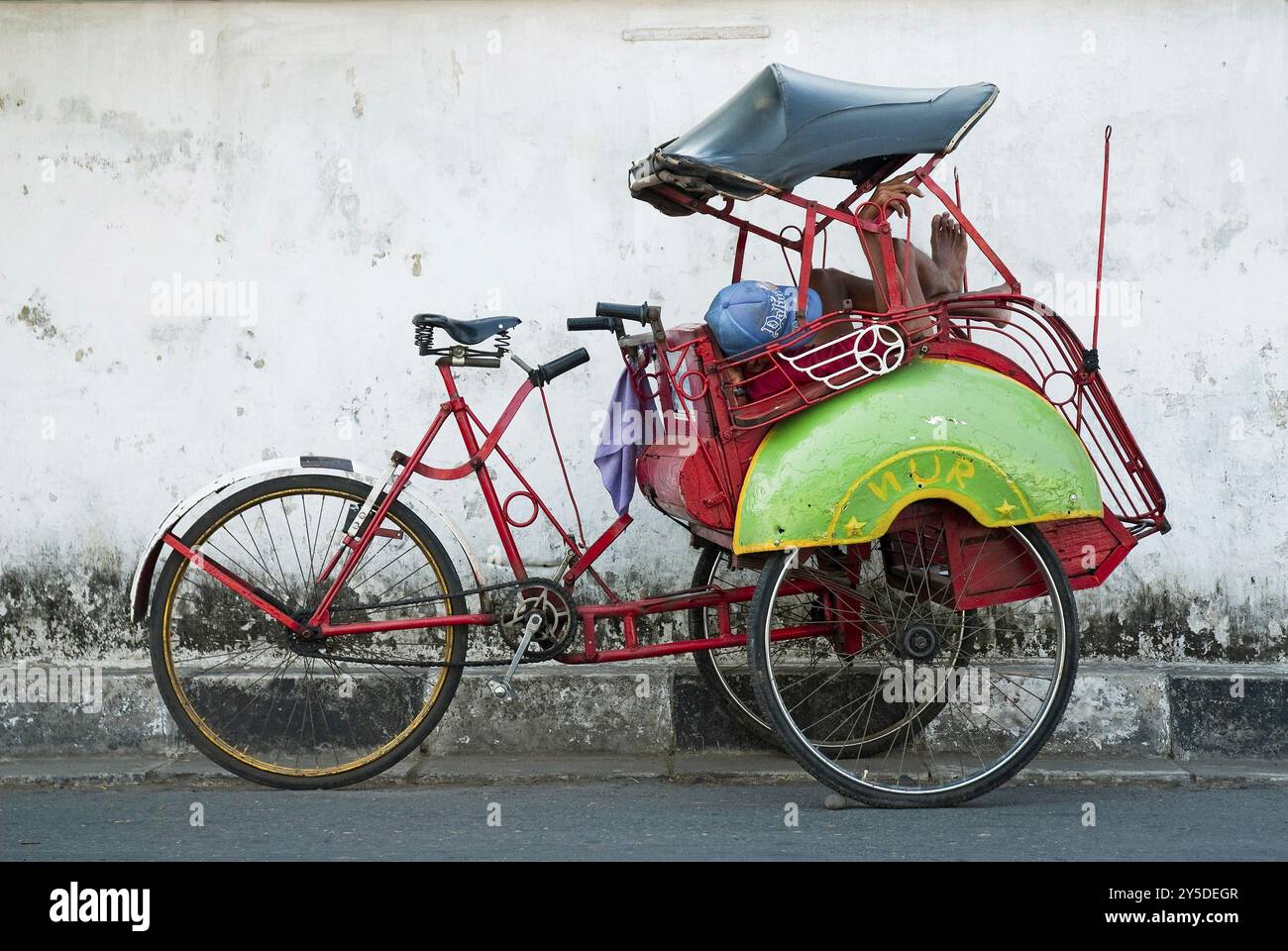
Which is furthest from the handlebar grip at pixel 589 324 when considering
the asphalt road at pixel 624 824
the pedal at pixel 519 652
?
the asphalt road at pixel 624 824

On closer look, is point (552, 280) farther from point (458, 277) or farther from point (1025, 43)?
point (1025, 43)

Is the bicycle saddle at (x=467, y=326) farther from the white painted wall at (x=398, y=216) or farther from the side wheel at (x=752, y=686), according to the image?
the side wheel at (x=752, y=686)

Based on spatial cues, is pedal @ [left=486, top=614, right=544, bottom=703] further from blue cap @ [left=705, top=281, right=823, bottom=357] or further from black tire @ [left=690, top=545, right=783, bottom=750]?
blue cap @ [left=705, top=281, right=823, bottom=357]

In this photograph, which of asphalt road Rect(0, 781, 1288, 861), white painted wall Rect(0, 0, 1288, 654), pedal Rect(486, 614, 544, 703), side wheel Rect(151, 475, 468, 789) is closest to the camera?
asphalt road Rect(0, 781, 1288, 861)

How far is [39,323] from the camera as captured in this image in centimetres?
591

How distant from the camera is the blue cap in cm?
454

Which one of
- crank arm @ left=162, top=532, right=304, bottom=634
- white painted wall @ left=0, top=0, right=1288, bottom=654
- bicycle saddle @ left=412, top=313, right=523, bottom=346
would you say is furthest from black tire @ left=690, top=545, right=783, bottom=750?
crank arm @ left=162, top=532, right=304, bottom=634

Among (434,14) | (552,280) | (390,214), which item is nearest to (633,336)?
(552,280)

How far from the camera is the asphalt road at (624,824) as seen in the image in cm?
414

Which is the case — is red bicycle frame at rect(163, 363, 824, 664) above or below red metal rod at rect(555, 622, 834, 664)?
above

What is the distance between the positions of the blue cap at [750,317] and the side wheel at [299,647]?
124 cm

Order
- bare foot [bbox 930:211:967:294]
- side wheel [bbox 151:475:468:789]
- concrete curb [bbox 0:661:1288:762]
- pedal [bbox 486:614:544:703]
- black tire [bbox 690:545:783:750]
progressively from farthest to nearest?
concrete curb [bbox 0:661:1288:762]
black tire [bbox 690:545:783:750]
bare foot [bbox 930:211:967:294]
side wheel [bbox 151:475:468:789]
pedal [bbox 486:614:544:703]

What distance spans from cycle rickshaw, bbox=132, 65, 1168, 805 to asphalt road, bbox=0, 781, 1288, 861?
0.19 meters

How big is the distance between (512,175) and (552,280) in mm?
458
